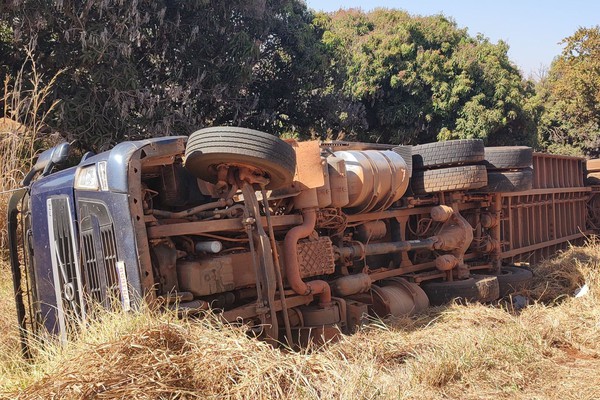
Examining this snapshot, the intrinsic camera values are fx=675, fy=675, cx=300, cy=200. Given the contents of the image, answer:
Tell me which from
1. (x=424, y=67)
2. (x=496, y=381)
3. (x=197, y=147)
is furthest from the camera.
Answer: (x=424, y=67)

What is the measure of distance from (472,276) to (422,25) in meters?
15.5

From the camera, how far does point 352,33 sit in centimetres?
2181

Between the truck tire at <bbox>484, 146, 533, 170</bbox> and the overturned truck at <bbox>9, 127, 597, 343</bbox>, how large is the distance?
39cm

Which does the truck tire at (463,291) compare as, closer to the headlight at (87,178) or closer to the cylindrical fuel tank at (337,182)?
the cylindrical fuel tank at (337,182)

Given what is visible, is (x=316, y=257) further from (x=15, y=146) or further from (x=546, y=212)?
(x=546, y=212)

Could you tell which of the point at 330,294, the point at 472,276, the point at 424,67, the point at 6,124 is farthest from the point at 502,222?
the point at 424,67

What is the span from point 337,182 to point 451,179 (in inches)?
79.6

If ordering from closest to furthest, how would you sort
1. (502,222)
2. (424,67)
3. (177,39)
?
1. (502,222)
2. (177,39)
3. (424,67)

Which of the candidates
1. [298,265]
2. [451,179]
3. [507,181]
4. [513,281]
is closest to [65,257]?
[298,265]

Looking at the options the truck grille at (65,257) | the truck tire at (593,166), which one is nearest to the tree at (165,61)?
the truck grille at (65,257)

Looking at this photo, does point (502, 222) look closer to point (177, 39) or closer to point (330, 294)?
point (330, 294)

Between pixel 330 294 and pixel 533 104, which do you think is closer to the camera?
pixel 330 294

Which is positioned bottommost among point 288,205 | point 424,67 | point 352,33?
point 288,205

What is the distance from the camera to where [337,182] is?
19.7 ft
